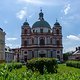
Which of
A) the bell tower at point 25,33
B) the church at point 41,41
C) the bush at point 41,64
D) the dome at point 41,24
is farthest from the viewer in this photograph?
the dome at point 41,24

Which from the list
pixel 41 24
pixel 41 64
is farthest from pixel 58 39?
pixel 41 64

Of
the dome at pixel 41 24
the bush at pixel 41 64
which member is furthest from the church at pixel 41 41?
the bush at pixel 41 64

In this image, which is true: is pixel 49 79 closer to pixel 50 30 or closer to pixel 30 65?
pixel 30 65

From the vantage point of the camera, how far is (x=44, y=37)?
10075 cm

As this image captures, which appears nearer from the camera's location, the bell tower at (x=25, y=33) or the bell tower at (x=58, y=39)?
the bell tower at (x=58, y=39)

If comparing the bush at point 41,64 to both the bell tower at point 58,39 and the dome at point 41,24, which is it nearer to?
the bell tower at point 58,39

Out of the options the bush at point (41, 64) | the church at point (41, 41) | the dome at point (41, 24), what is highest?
the dome at point (41, 24)

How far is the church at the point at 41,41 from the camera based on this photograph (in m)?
98.7

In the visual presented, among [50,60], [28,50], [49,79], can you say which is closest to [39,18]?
[28,50]

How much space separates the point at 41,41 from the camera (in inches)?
3959

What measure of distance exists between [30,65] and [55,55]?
205 feet

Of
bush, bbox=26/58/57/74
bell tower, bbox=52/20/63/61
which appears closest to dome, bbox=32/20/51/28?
bell tower, bbox=52/20/63/61

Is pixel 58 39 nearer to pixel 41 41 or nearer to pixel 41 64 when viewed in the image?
pixel 41 41

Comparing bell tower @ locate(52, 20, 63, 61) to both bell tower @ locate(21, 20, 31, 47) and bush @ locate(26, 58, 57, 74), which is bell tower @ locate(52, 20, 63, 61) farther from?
bush @ locate(26, 58, 57, 74)
